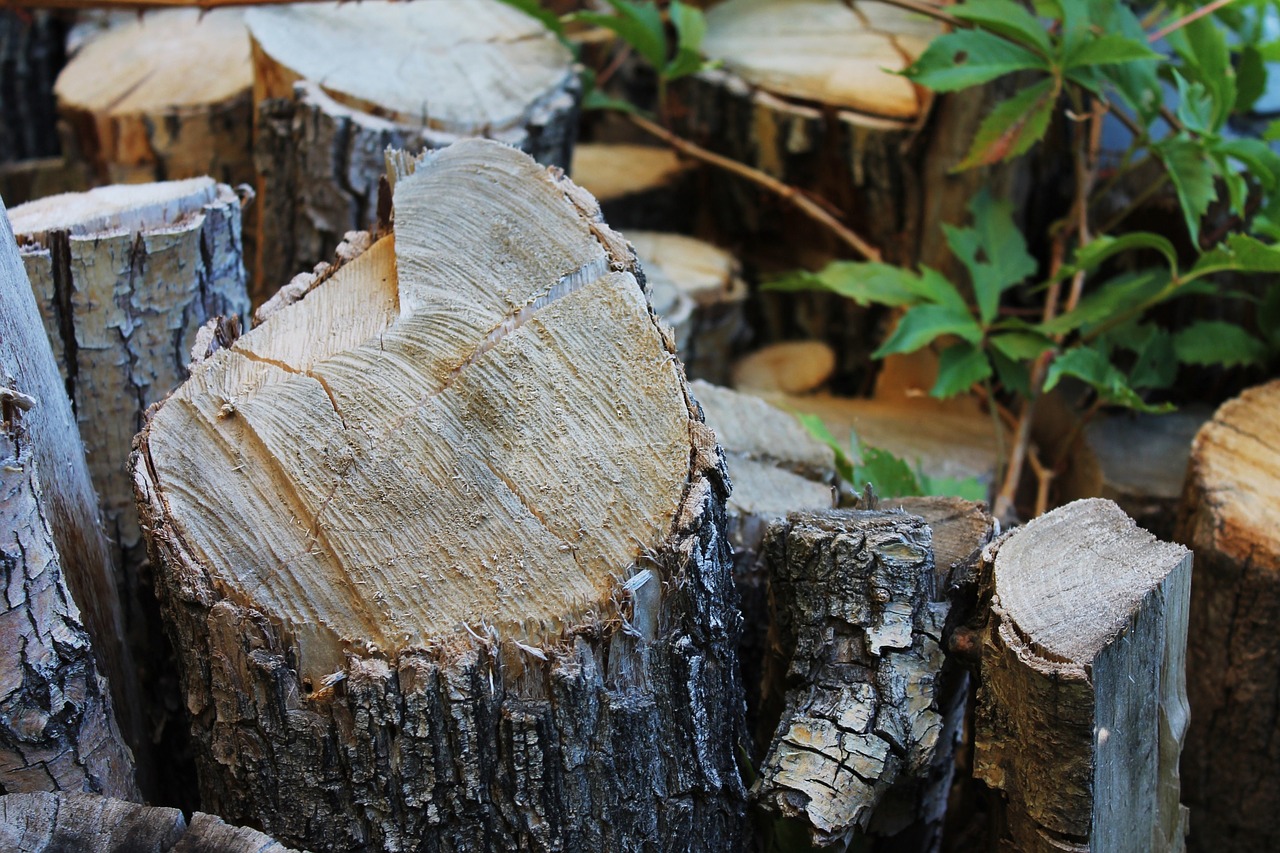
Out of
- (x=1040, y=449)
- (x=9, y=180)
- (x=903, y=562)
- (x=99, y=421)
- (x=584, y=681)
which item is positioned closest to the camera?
(x=584, y=681)

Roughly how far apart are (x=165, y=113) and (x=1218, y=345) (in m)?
2.03

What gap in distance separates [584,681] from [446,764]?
148 millimetres

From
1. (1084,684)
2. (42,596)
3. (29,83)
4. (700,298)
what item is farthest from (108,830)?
(29,83)

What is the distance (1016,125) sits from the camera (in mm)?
1796

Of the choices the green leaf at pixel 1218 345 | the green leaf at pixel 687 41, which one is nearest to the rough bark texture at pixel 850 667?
the green leaf at pixel 1218 345

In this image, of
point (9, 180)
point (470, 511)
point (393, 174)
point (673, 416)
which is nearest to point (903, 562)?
point (673, 416)

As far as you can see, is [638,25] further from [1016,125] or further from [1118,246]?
[1118,246]

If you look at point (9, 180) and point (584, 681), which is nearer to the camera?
point (584, 681)

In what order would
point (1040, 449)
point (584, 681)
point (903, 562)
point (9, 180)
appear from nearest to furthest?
point (584, 681), point (903, 562), point (1040, 449), point (9, 180)

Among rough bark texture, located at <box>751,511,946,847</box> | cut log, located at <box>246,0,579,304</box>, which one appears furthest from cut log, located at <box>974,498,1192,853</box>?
cut log, located at <box>246,0,579,304</box>

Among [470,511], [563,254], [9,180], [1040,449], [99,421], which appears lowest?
[1040,449]

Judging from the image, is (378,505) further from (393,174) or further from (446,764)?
(393,174)

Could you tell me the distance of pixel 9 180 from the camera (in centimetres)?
273

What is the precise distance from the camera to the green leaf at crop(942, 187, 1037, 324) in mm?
1856
